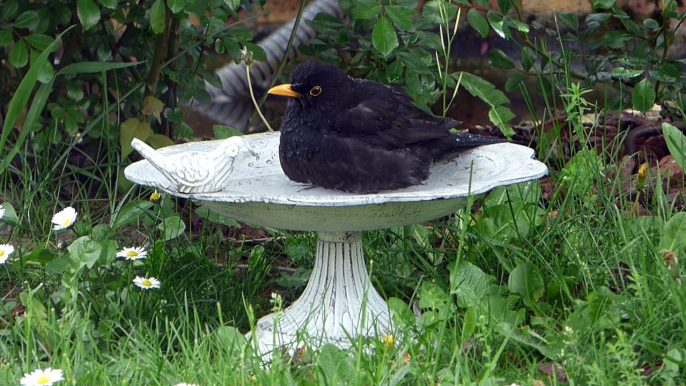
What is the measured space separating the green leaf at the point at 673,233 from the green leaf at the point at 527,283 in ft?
1.26

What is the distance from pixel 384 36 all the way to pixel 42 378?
1648 millimetres

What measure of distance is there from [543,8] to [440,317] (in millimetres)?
5064

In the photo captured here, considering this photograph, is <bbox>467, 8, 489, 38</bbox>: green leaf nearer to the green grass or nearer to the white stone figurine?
the green grass

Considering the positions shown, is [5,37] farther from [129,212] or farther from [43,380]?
[43,380]

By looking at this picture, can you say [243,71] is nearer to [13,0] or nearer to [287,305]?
[13,0]

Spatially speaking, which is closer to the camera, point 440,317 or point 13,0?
point 440,317

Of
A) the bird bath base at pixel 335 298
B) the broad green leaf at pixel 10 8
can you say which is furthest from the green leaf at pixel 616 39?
the broad green leaf at pixel 10 8

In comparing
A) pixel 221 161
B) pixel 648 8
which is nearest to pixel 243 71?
pixel 648 8

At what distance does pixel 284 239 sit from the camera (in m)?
3.86

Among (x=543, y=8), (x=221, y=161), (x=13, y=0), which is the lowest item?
(x=543, y=8)

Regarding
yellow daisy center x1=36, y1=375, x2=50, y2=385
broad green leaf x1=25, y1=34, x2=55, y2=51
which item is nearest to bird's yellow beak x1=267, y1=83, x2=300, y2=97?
yellow daisy center x1=36, y1=375, x2=50, y2=385

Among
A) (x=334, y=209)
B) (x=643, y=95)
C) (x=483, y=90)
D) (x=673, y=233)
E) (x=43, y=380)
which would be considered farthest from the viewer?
(x=483, y=90)

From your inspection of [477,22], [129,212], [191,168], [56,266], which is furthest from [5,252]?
[477,22]

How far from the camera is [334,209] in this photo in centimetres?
269
